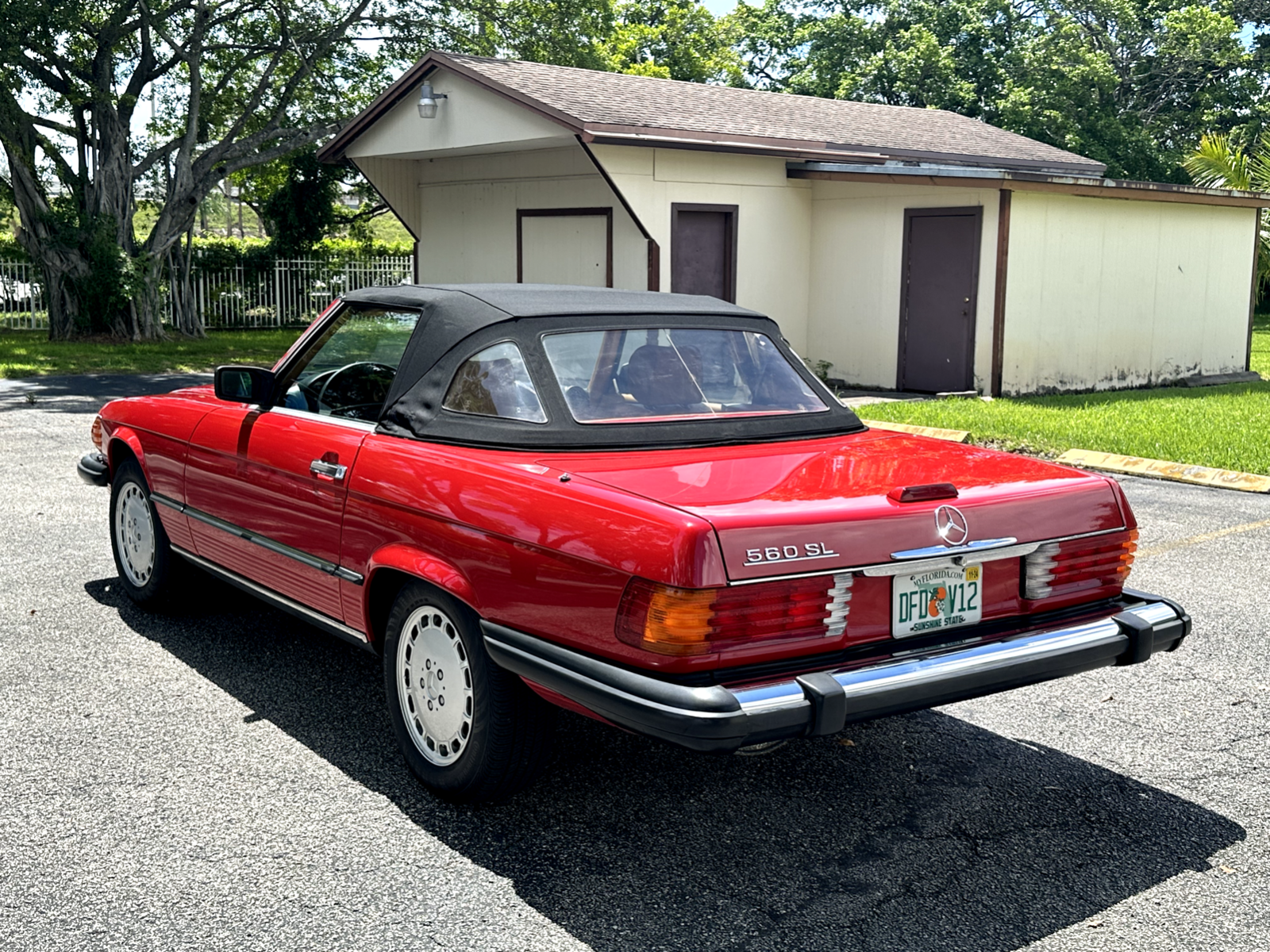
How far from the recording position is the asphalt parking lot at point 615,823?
3250 mm

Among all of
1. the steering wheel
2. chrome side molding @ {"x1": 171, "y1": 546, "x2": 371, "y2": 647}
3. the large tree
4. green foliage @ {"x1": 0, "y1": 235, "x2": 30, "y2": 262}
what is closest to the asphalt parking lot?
chrome side molding @ {"x1": 171, "y1": 546, "x2": 371, "y2": 647}

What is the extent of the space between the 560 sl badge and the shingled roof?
12.8 metres

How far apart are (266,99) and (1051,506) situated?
25.0m

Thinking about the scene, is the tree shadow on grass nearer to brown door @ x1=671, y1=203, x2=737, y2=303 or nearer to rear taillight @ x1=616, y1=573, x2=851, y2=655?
brown door @ x1=671, y1=203, x2=737, y2=303

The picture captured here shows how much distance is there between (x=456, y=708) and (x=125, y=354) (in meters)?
19.7

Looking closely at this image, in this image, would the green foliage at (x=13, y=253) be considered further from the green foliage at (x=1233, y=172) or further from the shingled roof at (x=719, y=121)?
the green foliage at (x=1233, y=172)

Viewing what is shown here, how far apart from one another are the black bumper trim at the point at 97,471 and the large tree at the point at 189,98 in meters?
18.6

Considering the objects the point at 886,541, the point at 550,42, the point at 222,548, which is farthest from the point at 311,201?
the point at 886,541

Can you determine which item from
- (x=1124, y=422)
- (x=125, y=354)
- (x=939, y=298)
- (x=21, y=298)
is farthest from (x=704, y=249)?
(x=21, y=298)

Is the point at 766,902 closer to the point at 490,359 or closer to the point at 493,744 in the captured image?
the point at 493,744

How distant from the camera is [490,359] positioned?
14.3ft

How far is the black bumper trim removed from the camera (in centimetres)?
634

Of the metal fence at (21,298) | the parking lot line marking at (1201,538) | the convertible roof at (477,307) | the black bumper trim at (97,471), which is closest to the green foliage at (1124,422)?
the parking lot line marking at (1201,538)

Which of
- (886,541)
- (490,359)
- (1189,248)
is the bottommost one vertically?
(886,541)
